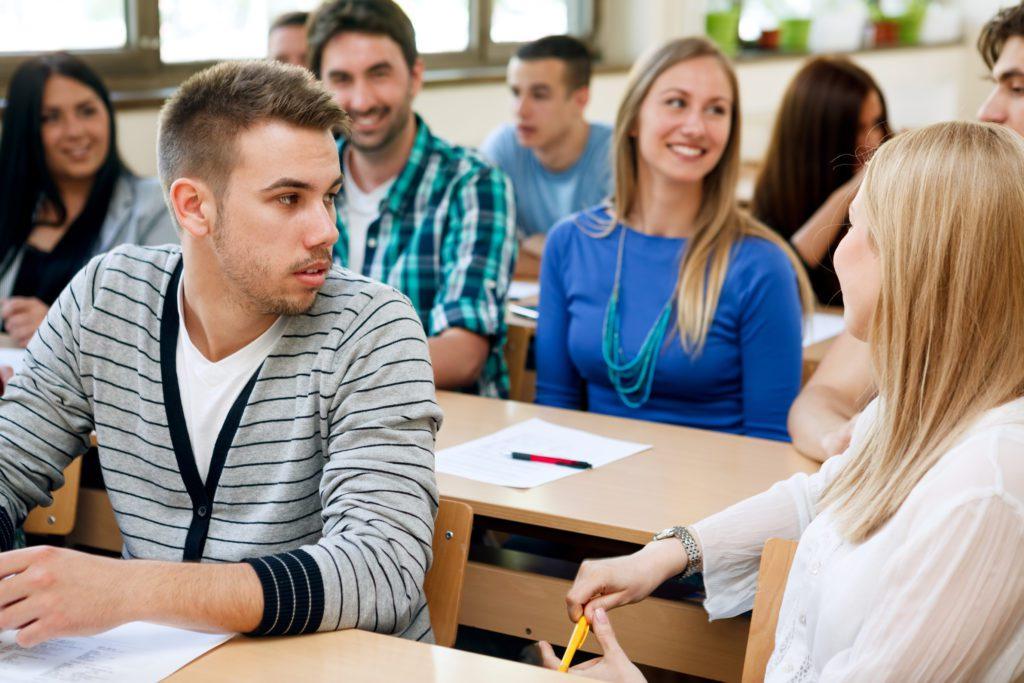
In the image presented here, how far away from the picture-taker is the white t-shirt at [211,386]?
1.58 m

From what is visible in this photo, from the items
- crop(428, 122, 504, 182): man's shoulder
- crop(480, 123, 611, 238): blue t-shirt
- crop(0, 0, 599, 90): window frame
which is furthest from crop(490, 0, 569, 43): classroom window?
crop(428, 122, 504, 182): man's shoulder

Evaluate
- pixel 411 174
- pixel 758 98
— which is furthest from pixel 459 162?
pixel 758 98

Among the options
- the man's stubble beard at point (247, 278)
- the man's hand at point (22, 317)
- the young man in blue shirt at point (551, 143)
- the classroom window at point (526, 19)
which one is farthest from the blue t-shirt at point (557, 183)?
the man's stubble beard at point (247, 278)

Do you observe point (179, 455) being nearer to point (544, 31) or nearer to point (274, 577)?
point (274, 577)

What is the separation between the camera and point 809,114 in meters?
3.71

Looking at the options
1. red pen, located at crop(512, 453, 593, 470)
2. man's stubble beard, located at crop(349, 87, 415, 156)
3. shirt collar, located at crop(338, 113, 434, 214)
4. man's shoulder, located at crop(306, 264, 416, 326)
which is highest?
man's stubble beard, located at crop(349, 87, 415, 156)

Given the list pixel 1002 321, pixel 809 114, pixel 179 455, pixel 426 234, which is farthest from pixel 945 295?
pixel 809 114

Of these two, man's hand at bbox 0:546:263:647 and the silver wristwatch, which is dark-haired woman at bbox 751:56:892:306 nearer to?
the silver wristwatch

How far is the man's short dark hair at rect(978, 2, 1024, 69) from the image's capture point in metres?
2.43

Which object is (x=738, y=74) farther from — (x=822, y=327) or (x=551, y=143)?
(x=822, y=327)

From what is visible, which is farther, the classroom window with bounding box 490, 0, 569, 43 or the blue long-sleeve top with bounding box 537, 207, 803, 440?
the classroom window with bounding box 490, 0, 569, 43

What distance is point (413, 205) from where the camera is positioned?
9.07 ft

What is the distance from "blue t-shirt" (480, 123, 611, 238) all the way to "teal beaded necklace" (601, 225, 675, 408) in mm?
1728

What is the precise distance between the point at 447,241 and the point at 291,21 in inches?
73.9
